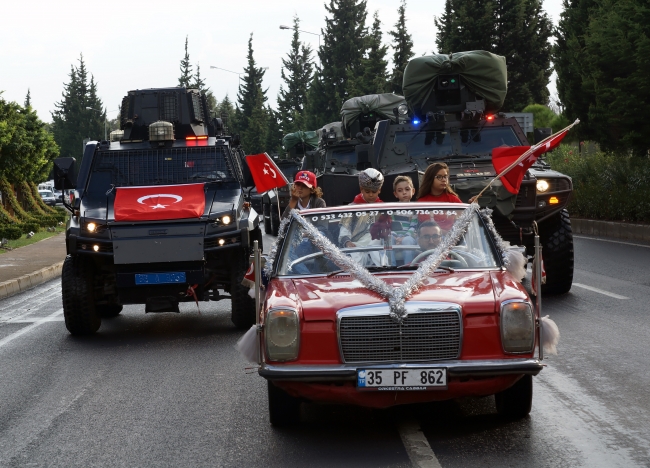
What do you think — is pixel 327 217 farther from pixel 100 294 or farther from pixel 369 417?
pixel 100 294

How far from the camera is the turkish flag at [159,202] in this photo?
11.9m

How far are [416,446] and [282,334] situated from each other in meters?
1.00

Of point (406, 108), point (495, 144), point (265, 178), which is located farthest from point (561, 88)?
point (265, 178)

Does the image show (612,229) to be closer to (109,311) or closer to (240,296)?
(109,311)

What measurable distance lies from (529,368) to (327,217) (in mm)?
2049

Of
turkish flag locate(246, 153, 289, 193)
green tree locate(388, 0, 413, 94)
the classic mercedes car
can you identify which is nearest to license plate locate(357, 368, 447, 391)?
the classic mercedes car

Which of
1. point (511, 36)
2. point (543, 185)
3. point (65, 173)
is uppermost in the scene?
point (511, 36)

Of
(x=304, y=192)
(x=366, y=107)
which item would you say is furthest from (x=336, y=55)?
(x=304, y=192)

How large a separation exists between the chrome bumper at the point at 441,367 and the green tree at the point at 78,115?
10450 cm

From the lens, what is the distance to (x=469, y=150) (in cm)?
1534

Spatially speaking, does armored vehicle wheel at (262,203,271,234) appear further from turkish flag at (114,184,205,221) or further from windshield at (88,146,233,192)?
turkish flag at (114,184,205,221)

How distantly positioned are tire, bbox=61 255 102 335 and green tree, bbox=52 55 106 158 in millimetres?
98522

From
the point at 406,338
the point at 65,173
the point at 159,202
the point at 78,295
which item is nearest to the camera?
the point at 406,338

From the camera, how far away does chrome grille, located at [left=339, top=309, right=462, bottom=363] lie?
20.9 feet
